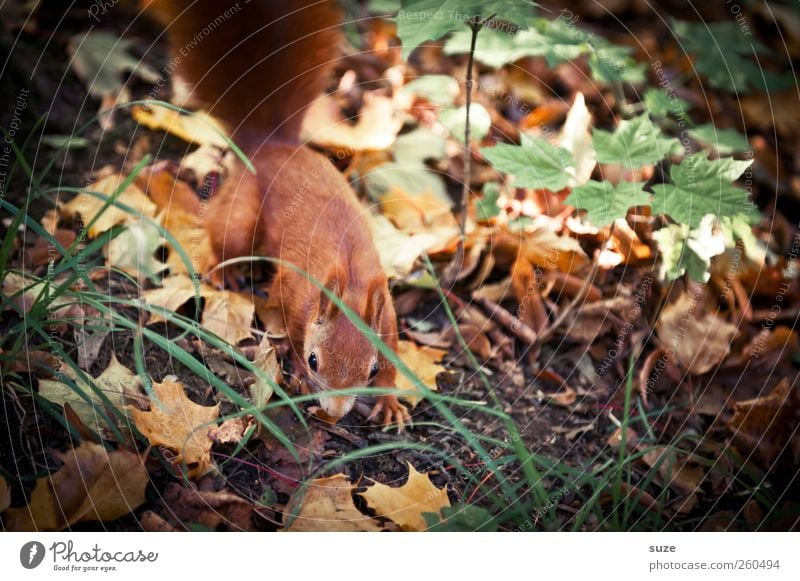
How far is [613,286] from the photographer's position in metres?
1.42

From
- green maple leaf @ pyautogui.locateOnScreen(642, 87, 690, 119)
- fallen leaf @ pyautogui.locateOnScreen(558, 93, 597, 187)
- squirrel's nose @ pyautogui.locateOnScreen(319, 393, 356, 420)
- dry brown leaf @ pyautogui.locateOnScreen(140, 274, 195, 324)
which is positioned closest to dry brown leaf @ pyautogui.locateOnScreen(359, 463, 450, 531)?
squirrel's nose @ pyautogui.locateOnScreen(319, 393, 356, 420)

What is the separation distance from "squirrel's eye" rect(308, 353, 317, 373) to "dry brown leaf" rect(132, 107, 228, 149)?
0.57m

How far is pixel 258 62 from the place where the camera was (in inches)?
56.2

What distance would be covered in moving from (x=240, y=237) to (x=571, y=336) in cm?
69

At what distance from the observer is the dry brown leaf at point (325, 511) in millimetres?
1021

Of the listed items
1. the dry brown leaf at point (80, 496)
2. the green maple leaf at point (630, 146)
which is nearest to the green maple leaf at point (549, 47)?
the green maple leaf at point (630, 146)

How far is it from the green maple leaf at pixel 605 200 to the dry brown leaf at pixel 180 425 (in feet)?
2.31

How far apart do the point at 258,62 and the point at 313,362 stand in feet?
2.14

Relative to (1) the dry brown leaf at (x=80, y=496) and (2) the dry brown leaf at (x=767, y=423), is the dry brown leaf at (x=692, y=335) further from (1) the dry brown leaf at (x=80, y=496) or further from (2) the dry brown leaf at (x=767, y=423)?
(1) the dry brown leaf at (x=80, y=496)

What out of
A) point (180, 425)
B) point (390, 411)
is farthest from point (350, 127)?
point (180, 425)

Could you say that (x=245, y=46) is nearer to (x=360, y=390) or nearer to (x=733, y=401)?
(x=360, y=390)

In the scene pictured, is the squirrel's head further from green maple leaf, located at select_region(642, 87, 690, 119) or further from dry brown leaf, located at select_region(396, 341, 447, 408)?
green maple leaf, located at select_region(642, 87, 690, 119)

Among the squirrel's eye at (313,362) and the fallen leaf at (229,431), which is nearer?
the fallen leaf at (229,431)
